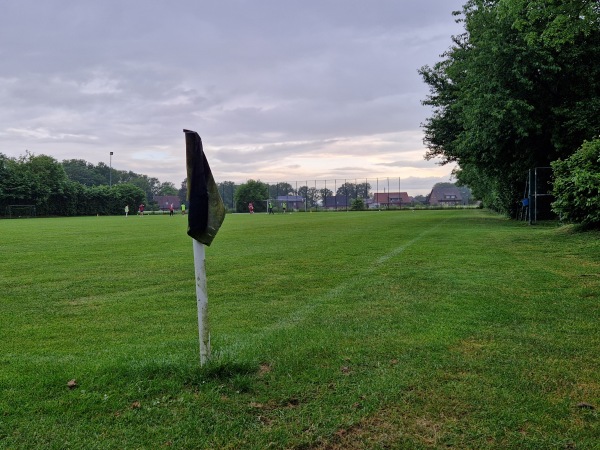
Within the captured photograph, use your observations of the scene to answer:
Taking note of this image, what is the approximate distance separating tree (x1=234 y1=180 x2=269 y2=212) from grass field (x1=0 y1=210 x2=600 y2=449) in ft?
245

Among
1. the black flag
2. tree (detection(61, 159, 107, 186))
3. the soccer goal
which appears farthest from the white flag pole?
tree (detection(61, 159, 107, 186))

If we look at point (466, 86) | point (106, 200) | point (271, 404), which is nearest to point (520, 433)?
point (271, 404)

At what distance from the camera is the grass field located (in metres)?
2.62

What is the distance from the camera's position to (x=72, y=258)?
1065 cm

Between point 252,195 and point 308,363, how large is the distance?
8049cm

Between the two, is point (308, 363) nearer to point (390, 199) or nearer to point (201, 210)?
point (201, 210)

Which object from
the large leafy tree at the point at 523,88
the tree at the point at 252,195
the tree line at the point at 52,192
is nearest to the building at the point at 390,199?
the tree at the point at 252,195

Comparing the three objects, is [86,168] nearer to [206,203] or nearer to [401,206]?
[401,206]

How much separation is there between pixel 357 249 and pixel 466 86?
1334 cm

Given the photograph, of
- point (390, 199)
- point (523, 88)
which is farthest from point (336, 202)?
point (523, 88)

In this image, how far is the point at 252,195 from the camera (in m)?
83.3

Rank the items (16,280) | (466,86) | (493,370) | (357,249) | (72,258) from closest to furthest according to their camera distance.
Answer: (493,370), (16,280), (72,258), (357,249), (466,86)

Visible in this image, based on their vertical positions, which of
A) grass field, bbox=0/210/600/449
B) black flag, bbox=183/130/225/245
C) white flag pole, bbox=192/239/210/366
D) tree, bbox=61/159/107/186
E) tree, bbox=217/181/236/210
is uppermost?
tree, bbox=61/159/107/186

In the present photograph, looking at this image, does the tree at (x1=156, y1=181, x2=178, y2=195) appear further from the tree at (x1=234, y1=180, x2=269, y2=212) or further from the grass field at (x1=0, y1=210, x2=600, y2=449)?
the grass field at (x1=0, y1=210, x2=600, y2=449)
